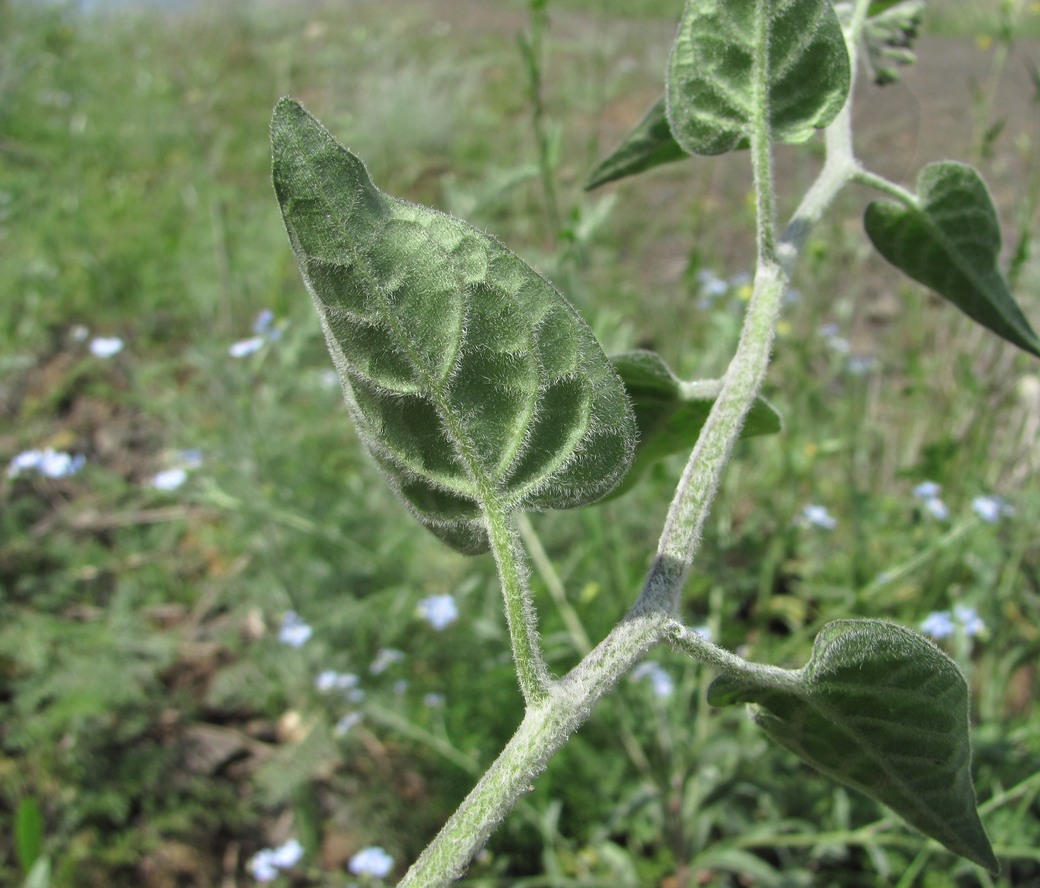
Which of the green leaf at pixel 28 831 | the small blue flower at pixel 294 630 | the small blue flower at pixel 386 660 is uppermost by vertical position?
the green leaf at pixel 28 831

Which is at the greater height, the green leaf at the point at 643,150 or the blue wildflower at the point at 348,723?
the green leaf at the point at 643,150

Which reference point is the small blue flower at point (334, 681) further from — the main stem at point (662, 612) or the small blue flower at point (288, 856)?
the main stem at point (662, 612)

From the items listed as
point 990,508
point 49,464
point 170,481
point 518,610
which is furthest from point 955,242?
point 49,464

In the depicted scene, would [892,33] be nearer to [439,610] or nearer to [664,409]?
[664,409]

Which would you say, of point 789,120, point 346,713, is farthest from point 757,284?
point 346,713

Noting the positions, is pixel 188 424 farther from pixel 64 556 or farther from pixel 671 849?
pixel 671 849

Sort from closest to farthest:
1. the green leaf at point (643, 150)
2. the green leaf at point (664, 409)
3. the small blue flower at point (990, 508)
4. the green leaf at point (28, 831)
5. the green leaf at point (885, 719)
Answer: the green leaf at point (885, 719)
the green leaf at point (664, 409)
the green leaf at point (643, 150)
the green leaf at point (28, 831)
the small blue flower at point (990, 508)

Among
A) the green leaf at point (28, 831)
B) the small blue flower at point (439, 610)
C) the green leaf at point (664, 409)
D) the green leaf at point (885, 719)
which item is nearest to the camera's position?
the green leaf at point (885, 719)

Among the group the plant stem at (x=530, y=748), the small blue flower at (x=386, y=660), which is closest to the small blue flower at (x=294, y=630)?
the small blue flower at (x=386, y=660)
